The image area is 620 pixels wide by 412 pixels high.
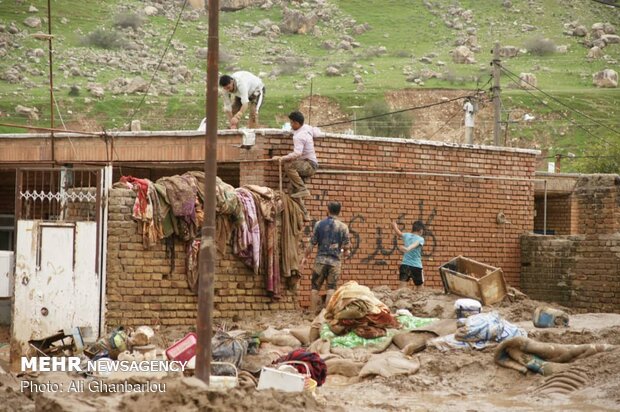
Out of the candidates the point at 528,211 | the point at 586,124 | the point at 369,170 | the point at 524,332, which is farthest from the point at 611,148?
the point at 524,332

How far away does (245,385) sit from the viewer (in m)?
10.6

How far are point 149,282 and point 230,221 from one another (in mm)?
1366

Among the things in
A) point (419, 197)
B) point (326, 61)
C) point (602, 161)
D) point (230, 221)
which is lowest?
point (230, 221)

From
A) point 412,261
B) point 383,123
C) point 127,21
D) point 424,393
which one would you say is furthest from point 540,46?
point 424,393

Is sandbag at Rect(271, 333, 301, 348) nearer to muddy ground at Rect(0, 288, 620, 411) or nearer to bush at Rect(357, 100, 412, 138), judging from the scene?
muddy ground at Rect(0, 288, 620, 411)

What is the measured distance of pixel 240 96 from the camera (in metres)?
17.7

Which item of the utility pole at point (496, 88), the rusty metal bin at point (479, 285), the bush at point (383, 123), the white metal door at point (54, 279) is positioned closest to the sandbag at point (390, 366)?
the rusty metal bin at point (479, 285)

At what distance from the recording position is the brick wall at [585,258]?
19.0 metres

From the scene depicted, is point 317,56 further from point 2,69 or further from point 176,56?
point 2,69

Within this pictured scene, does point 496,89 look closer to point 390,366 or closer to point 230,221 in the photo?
point 230,221

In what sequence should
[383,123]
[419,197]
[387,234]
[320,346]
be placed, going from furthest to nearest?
1. [383,123]
2. [419,197]
3. [387,234]
4. [320,346]

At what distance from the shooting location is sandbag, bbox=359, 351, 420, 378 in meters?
12.3

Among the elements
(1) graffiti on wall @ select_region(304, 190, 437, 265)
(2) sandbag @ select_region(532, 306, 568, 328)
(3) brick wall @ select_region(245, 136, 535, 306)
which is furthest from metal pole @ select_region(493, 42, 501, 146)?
(2) sandbag @ select_region(532, 306, 568, 328)

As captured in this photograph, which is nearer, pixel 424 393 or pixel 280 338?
pixel 424 393
